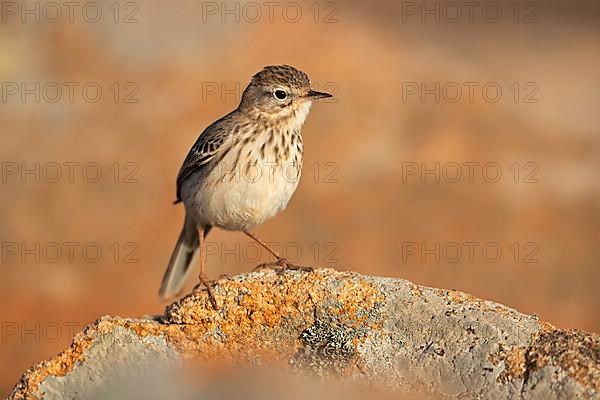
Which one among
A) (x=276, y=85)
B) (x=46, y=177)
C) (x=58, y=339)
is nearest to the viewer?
(x=276, y=85)

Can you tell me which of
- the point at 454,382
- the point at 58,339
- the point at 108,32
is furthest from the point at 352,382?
the point at 108,32

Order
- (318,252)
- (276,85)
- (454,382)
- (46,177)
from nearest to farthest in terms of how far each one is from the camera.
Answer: (454,382), (276,85), (318,252), (46,177)

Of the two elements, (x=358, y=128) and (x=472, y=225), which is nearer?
(x=472, y=225)

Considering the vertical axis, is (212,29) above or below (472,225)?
above

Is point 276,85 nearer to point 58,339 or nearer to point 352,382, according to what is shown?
point 352,382
